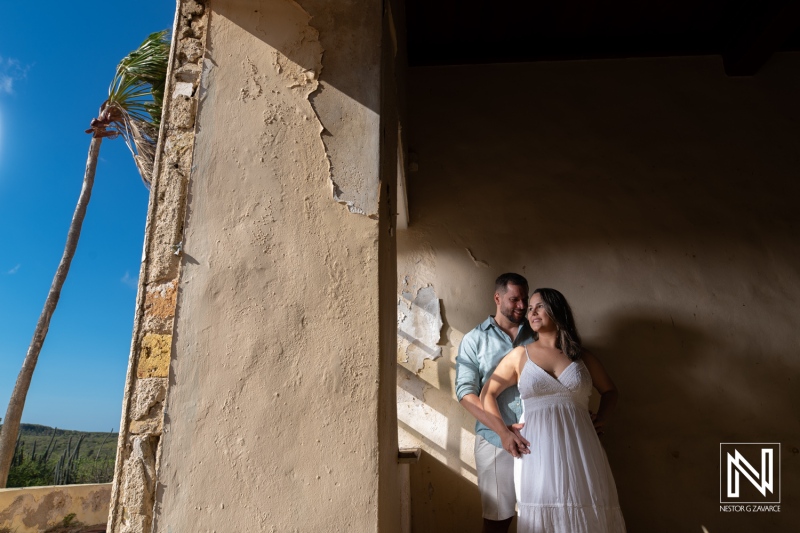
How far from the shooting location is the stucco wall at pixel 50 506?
3.49 m

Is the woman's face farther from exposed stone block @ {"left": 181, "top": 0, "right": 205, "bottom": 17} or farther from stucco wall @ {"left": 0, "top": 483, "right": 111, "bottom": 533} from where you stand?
stucco wall @ {"left": 0, "top": 483, "right": 111, "bottom": 533}

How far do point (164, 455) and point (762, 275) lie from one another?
139 inches

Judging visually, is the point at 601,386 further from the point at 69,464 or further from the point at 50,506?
the point at 69,464

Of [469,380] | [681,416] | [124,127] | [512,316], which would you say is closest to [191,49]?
[469,380]

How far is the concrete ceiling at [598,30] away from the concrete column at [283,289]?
7.20 feet

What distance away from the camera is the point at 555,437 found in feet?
5.92

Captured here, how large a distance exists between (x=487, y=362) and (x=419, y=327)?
65cm

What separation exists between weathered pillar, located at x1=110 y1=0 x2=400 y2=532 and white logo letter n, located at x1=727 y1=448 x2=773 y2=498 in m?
2.54

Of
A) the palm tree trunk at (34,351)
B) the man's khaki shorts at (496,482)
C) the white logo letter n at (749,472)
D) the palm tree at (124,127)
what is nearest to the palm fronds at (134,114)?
the palm tree at (124,127)

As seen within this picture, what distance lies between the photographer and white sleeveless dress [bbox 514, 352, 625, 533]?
1.67 m

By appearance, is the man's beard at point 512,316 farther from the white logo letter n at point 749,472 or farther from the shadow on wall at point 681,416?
the white logo letter n at point 749,472

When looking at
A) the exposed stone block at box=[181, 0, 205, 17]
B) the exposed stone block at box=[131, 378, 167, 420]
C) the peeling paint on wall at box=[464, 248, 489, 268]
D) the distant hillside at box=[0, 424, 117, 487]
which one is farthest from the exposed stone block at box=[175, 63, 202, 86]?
the distant hillside at box=[0, 424, 117, 487]

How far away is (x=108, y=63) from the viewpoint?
131 feet

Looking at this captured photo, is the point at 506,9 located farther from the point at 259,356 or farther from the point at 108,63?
the point at 108,63
